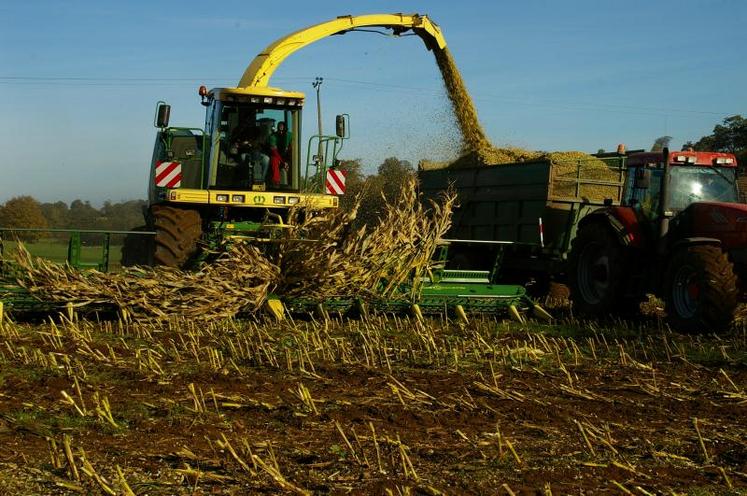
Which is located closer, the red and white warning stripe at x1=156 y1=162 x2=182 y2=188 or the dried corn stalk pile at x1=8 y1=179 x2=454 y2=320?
the dried corn stalk pile at x1=8 y1=179 x2=454 y2=320

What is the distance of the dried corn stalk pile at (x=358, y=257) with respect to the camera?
9453 mm

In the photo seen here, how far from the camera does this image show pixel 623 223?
35.7 ft

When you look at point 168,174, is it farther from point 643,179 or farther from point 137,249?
point 643,179

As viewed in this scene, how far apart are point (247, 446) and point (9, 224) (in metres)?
22.5

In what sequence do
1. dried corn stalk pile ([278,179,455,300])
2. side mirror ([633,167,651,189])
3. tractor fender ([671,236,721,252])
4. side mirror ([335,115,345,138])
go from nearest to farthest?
dried corn stalk pile ([278,179,455,300]), tractor fender ([671,236,721,252]), side mirror ([633,167,651,189]), side mirror ([335,115,345,138])

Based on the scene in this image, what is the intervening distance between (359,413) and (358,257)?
4197mm

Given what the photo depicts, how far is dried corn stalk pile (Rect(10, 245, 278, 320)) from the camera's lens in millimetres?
8844

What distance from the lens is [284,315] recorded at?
950cm

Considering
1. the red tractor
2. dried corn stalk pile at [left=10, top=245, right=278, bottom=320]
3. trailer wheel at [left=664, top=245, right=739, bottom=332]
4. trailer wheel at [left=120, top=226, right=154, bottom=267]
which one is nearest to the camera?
dried corn stalk pile at [left=10, top=245, right=278, bottom=320]

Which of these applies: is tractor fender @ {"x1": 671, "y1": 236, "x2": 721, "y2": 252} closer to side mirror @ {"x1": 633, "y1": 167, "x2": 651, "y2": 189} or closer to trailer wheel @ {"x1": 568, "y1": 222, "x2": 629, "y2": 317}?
side mirror @ {"x1": 633, "y1": 167, "x2": 651, "y2": 189}

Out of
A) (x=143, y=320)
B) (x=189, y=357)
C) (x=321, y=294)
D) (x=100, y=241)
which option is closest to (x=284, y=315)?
(x=321, y=294)

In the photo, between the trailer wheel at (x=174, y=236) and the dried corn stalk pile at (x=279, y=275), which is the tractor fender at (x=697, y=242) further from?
the trailer wheel at (x=174, y=236)

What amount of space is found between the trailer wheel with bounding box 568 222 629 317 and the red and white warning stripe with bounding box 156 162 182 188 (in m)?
4.85

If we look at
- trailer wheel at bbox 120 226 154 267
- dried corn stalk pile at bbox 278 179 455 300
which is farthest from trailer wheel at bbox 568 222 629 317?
trailer wheel at bbox 120 226 154 267
